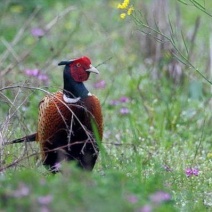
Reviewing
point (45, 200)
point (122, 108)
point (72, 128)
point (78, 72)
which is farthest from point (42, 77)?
point (45, 200)

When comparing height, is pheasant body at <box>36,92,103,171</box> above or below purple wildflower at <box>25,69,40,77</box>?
above

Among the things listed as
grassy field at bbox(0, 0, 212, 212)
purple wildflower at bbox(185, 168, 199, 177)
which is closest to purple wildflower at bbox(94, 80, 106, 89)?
grassy field at bbox(0, 0, 212, 212)

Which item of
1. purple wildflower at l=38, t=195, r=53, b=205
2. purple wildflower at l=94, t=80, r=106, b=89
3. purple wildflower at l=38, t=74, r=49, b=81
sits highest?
purple wildflower at l=38, t=195, r=53, b=205

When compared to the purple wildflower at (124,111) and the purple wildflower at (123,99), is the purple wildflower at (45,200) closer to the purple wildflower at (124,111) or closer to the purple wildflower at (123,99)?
the purple wildflower at (124,111)

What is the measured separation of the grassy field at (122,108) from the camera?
13.5 feet

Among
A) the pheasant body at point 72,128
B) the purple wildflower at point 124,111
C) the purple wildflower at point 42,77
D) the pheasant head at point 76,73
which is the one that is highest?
the pheasant head at point 76,73

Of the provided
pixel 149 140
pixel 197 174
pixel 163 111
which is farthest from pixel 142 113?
pixel 197 174

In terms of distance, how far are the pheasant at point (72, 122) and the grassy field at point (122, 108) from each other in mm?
100

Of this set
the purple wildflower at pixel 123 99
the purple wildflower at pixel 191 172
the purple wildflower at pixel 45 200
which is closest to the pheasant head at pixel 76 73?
the purple wildflower at pixel 191 172

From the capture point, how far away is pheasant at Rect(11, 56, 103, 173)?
19.3ft

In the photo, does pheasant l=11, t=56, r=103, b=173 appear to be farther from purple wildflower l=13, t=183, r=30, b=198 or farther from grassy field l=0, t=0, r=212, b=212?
purple wildflower l=13, t=183, r=30, b=198

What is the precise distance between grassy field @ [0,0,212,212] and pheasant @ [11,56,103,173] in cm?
10

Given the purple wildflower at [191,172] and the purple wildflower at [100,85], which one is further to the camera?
the purple wildflower at [100,85]

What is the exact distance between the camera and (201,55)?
927 cm
